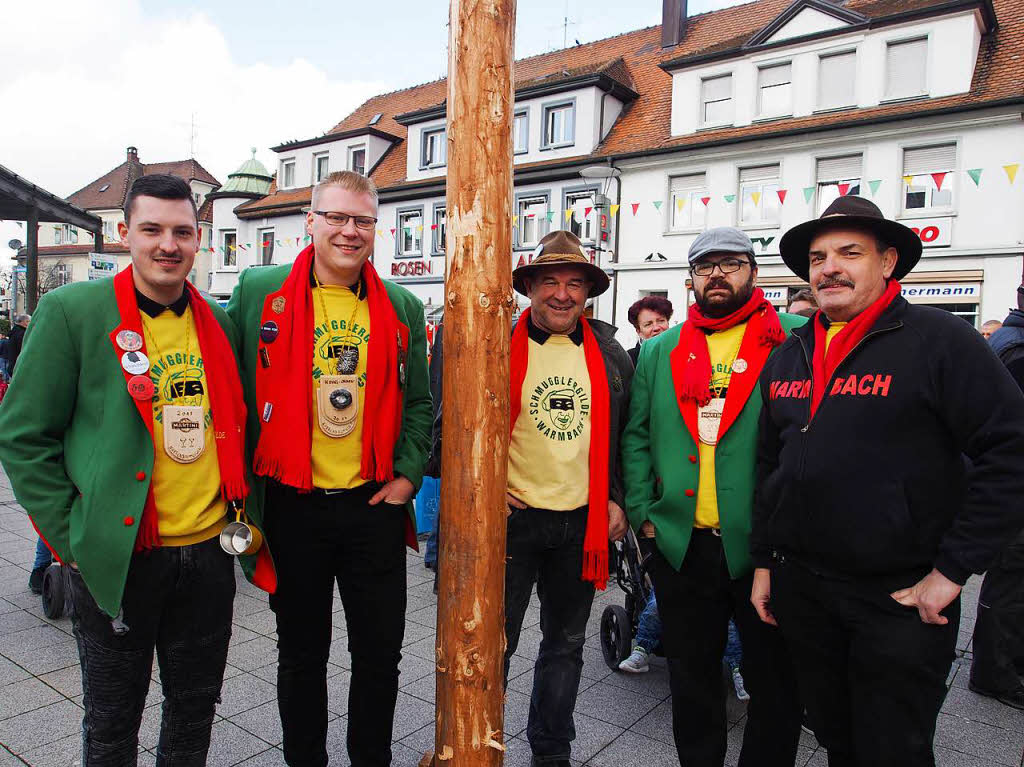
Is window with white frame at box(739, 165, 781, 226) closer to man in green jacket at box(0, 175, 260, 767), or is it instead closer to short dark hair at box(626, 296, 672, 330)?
short dark hair at box(626, 296, 672, 330)

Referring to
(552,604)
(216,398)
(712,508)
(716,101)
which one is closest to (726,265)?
(712,508)

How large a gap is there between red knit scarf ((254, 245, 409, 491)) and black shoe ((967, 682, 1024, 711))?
133 inches

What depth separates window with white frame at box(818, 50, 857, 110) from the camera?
1675 centimetres

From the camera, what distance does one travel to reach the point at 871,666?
7.10 feet

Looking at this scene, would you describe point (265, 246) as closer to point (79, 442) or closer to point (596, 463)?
point (596, 463)

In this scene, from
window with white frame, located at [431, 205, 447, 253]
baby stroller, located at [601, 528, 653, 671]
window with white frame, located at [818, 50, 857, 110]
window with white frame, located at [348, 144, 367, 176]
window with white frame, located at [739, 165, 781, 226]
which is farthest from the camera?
window with white frame, located at [348, 144, 367, 176]

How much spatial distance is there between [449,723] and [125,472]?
119cm

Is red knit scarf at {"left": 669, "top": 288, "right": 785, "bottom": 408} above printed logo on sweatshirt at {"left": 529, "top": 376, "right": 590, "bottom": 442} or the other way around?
above

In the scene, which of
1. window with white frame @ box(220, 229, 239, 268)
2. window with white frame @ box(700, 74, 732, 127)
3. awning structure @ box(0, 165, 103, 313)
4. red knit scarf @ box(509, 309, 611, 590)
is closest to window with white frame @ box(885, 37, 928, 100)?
window with white frame @ box(700, 74, 732, 127)

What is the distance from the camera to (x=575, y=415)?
303 centimetres

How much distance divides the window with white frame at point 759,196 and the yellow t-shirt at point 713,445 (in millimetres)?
15487

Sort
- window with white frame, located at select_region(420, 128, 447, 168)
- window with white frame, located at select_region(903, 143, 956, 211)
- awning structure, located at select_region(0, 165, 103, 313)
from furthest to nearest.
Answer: window with white frame, located at select_region(420, 128, 447, 168), window with white frame, located at select_region(903, 143, 956, 211), awning structure, located at select_region(0, 165, 103, 313)

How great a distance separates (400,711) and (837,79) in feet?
57.9

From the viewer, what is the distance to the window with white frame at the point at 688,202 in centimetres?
1805
